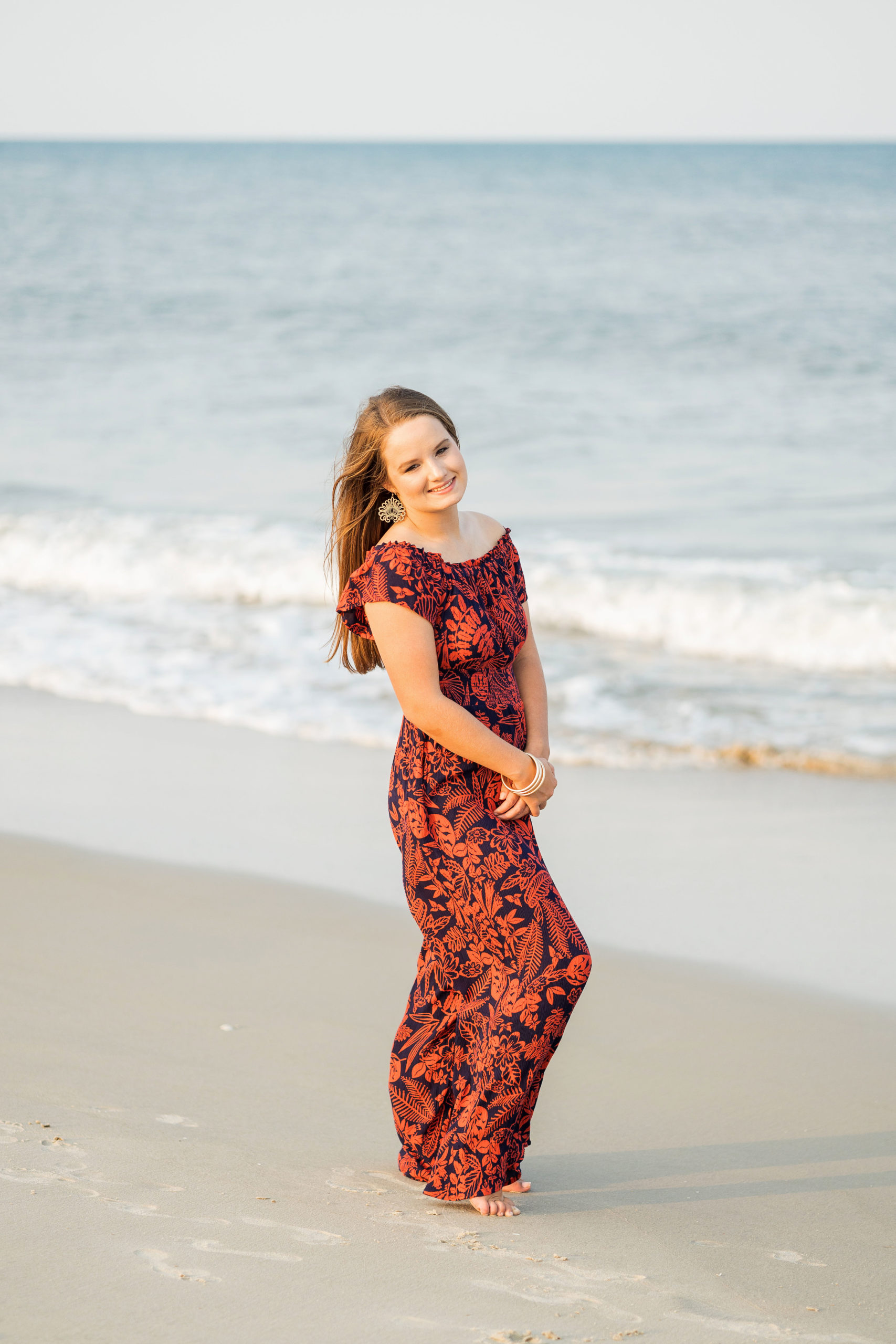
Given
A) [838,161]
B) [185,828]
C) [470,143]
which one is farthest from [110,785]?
[470,143]

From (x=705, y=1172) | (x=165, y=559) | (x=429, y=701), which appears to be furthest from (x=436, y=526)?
(x=165, y=559)

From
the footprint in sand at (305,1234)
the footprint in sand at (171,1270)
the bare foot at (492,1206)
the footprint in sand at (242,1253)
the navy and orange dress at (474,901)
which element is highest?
the navy and orange dress at (474,901)

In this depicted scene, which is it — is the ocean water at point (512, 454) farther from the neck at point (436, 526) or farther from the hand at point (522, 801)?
the hand at point (522, 801)

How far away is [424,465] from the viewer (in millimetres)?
2709

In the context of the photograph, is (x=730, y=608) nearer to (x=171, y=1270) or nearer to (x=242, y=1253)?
(x=242, y=1253)

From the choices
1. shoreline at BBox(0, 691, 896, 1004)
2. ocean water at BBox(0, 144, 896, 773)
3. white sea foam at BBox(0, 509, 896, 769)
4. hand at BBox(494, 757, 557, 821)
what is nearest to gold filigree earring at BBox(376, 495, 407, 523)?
hand at BBox(494, 757, 557, 821)

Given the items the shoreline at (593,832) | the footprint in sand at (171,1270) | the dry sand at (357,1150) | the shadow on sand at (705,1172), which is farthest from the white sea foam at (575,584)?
the footprint in sand at (171,1270)

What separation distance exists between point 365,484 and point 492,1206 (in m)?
1.57

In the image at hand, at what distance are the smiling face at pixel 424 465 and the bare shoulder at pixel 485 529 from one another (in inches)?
5.3

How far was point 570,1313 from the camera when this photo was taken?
87.7 inches

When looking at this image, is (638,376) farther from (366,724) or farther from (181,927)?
(181,927)

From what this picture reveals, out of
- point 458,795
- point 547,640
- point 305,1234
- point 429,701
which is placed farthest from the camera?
point 547,640

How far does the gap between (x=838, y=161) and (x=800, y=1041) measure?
6470 cm

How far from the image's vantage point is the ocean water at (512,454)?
795 cm
